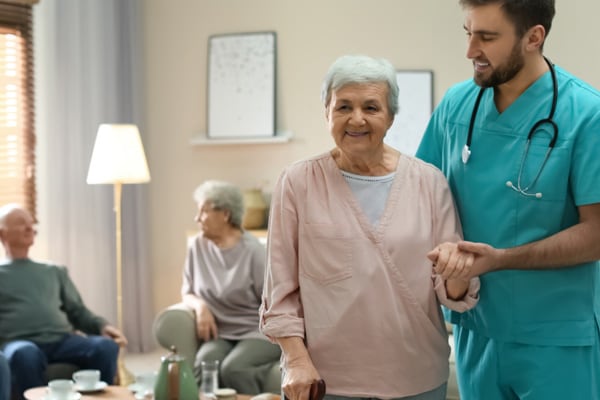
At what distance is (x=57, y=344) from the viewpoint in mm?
4402

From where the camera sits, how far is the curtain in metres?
5.82

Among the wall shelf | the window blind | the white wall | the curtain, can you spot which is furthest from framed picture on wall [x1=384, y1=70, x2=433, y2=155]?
the window blind

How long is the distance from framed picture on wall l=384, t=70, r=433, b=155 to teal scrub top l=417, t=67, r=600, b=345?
11.8ft

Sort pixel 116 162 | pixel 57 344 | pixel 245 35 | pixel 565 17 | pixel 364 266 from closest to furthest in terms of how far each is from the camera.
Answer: pixel 364 266 < pixel 57 344 < pixel 116 162 < pixel 565 17 < pixel 245 35

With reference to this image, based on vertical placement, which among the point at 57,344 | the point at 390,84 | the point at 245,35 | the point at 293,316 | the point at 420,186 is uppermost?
the point at 245,35

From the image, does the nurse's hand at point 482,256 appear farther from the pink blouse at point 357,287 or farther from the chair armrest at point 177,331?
the chair armrest at point 177,331

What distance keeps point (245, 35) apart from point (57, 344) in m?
2.60

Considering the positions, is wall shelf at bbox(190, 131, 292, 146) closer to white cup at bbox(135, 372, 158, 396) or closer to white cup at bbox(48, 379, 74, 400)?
white cup at bbox(135, 372, 158, 396)

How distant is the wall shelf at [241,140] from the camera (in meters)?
6.02

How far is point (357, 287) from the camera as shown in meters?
1.99

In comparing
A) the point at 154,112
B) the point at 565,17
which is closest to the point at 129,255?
the point at 154,112

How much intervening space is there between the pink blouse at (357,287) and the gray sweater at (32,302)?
8.71 feet

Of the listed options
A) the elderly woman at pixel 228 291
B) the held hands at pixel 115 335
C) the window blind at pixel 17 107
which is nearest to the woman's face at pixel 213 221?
the elderly woman at pixel 228 291

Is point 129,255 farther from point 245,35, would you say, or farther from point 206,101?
point 245,35
